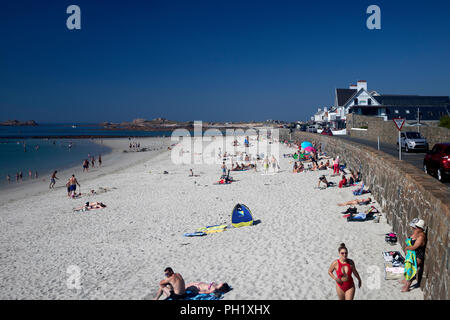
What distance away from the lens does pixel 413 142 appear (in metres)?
18.7

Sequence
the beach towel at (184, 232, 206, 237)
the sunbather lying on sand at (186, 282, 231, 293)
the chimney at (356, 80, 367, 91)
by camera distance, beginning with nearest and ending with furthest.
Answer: the sunbather lying on sand at (186, 282, 231, 293) < the beach towel at (184, 232, 206, 237) < the chimney at (356, 80, 367, 91)

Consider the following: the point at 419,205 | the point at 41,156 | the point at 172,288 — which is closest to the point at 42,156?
the point at 41,156

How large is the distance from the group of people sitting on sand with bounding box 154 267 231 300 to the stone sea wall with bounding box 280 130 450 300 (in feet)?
12.0

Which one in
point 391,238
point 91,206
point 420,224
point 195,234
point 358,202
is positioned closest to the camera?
point 420,224

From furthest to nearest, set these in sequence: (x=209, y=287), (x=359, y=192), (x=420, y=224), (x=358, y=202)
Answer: (x=359, y=192)
(x=358, y=202)
(x=209, y=287)
(x=420, y=224)

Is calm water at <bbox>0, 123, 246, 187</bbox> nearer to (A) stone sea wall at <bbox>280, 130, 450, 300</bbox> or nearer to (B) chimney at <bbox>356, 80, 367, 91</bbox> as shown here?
(A) stone sea wall at <bbox>280, 130, 450, 300</bbox>

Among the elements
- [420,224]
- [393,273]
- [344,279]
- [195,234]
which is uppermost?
[420,224]

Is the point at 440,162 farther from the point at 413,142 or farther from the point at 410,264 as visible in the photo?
the point at 413,142

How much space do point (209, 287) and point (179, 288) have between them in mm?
628

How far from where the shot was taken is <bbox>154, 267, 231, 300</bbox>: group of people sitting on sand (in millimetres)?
6559

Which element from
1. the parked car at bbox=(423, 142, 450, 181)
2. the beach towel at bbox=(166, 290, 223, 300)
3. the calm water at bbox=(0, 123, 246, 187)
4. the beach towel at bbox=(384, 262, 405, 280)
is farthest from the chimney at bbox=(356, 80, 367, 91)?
the beach towel at bbox=(166, 290, 223, 300)

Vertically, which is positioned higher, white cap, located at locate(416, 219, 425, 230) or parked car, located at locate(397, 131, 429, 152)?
parked car, located at locate(397, 131, 429, 152)
